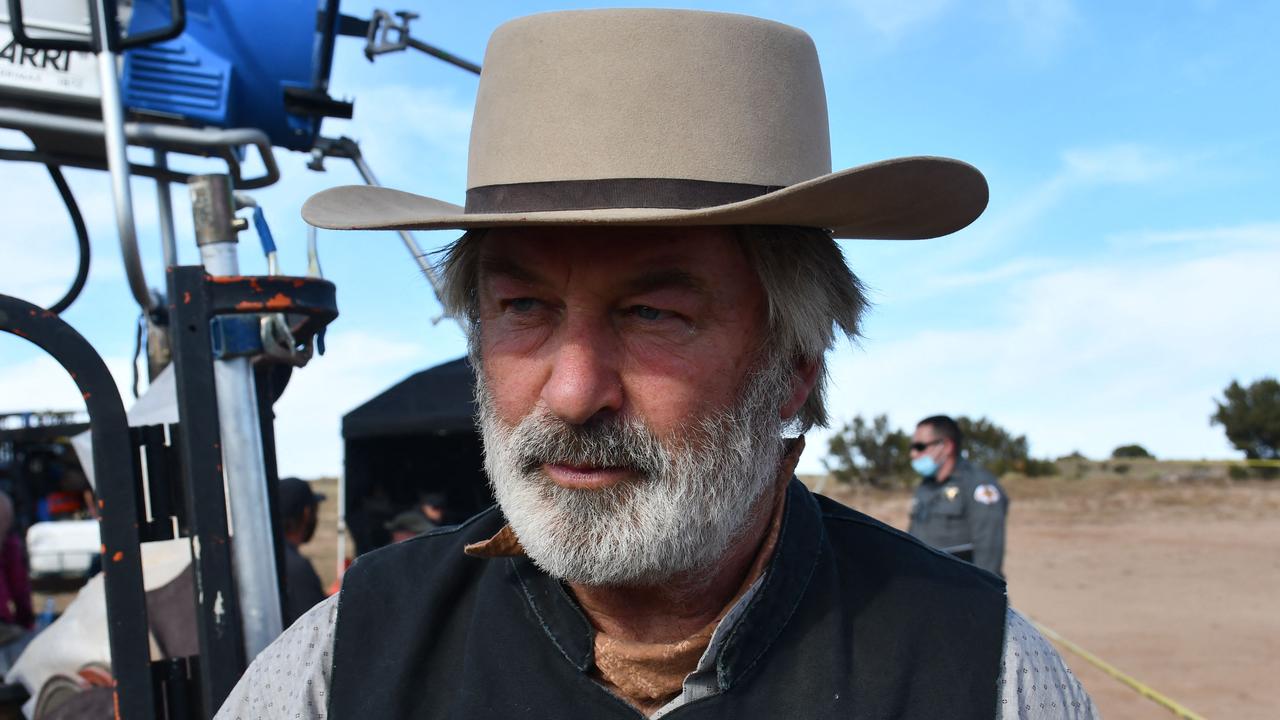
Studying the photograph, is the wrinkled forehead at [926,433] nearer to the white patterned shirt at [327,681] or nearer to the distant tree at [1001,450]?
the white patterned shirt at [327,681]

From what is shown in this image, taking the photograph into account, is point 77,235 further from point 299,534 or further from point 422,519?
point 422,519

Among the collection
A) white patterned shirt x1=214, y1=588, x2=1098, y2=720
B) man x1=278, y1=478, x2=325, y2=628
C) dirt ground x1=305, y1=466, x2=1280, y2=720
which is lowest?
dirt ground x1=305, y1=466, x2=1280, y2=720

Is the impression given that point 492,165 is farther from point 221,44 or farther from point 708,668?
point 221,44

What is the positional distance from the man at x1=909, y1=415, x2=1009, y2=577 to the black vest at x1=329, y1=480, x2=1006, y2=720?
5316mm

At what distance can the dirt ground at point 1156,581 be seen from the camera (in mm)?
7840

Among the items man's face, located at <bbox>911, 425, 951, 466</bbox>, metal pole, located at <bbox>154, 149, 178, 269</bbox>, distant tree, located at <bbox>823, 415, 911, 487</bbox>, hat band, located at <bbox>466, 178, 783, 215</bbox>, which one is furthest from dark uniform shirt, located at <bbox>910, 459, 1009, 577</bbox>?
distant tree, located at <bbox>823, 415, 911, 487</bbox>

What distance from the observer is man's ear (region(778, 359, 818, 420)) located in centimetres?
192

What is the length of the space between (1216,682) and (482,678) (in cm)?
783

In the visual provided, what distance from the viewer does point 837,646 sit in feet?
5.43

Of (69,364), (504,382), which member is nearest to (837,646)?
(504,382)

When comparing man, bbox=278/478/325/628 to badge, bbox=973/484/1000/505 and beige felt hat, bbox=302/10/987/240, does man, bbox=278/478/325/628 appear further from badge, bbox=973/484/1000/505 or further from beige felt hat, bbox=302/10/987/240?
badge, bbox=973/484/1000/505

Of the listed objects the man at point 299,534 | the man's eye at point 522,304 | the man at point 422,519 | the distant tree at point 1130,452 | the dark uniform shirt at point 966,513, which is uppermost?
the man's eye at point 522,304

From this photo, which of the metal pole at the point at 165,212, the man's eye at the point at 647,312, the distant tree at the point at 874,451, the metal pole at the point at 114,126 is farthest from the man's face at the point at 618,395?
the distant tree at the point at 874,451

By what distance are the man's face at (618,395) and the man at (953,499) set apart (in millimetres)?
5523
